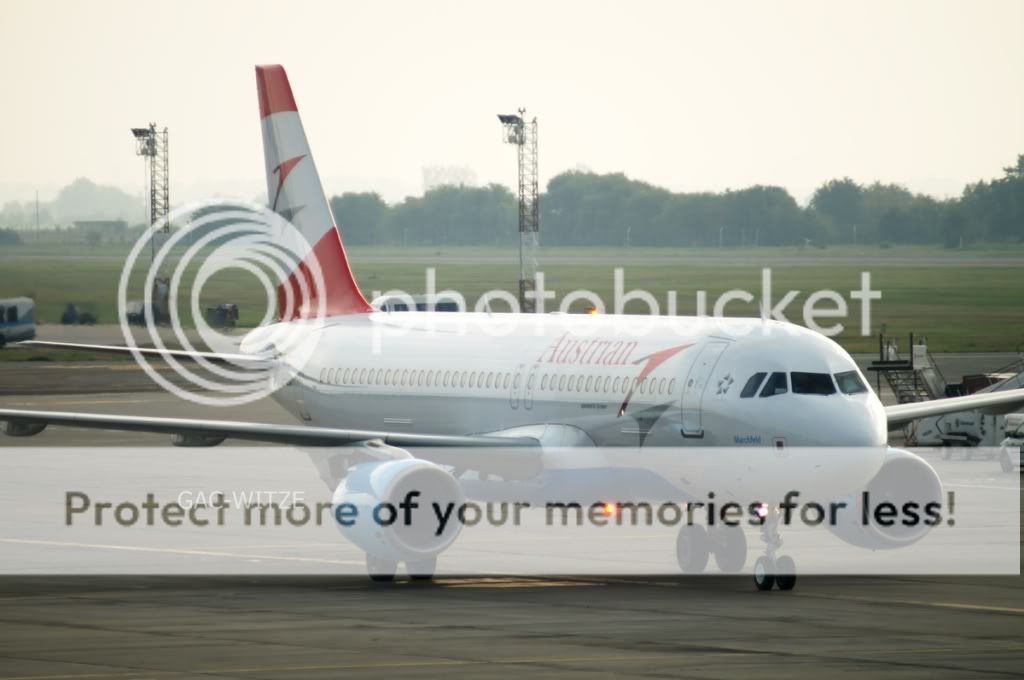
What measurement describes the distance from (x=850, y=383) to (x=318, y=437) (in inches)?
343

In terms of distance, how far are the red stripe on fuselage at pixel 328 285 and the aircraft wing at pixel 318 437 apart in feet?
27.6

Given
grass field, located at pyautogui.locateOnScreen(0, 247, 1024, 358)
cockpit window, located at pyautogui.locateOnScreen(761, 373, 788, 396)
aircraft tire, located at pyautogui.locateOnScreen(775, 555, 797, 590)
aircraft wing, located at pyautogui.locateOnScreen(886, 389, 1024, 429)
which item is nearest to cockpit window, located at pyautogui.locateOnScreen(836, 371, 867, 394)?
cockpit window, located at pyautogui.locateOnScreen(761, 373, 788, 396)

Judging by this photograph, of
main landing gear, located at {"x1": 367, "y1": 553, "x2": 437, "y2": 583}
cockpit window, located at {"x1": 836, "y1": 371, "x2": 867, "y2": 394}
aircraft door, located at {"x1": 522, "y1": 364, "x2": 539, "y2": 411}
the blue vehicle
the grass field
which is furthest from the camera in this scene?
the grass field

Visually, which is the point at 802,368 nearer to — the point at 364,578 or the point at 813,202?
the point at 364,578

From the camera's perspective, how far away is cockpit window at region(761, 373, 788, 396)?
29953 mm

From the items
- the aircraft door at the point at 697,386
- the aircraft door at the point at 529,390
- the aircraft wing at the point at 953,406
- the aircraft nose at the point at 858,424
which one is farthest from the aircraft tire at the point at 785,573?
the aircraft door at the point at 529,390

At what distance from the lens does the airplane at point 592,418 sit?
29734 mm

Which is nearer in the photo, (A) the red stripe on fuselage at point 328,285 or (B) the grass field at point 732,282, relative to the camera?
(A) the red stripe on fuselage at point 328,285

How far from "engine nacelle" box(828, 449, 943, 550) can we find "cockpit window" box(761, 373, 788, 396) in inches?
117

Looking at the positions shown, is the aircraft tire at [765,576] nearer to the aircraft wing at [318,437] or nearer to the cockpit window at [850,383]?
the cockpit window at [850,383]

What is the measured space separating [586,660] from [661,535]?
15475 mm

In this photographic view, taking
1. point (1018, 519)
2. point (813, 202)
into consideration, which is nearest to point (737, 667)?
point (1018, 519)

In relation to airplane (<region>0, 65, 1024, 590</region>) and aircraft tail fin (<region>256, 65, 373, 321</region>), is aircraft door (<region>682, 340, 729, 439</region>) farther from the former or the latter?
aircraft tail fin (<region>256, 65, 373, 321</region>)

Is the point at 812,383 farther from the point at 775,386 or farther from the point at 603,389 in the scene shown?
the point at 603,389
